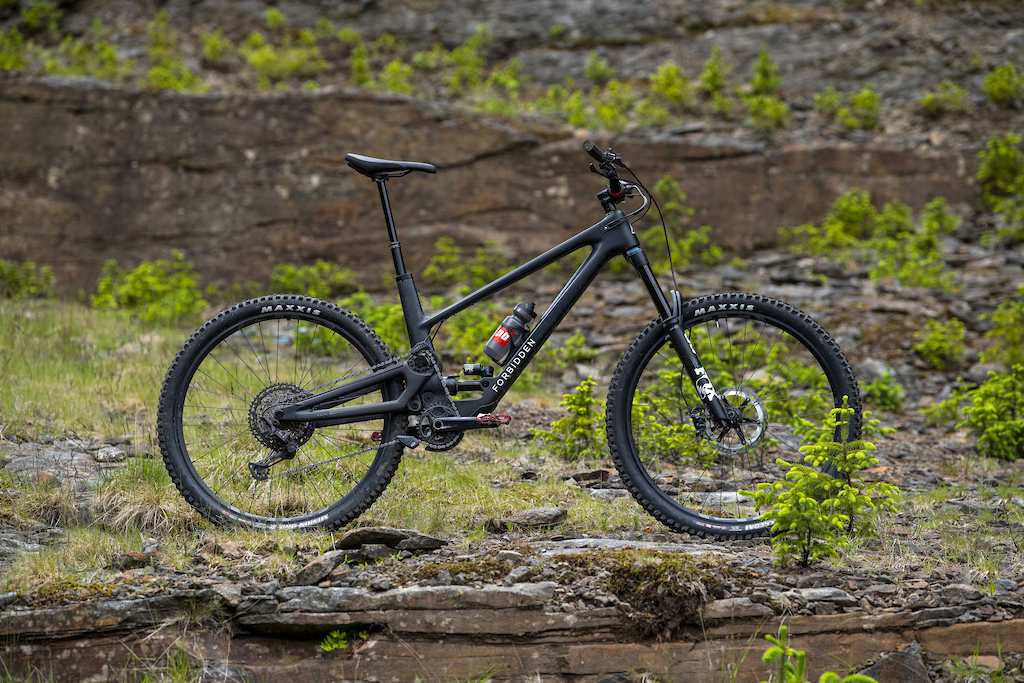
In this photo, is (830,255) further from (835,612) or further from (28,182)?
(28,182)

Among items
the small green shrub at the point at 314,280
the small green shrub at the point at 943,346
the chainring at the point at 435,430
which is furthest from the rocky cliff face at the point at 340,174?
the chainring at the point at 435,430

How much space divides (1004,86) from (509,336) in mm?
8586

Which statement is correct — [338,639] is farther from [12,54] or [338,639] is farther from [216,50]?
[216,50]

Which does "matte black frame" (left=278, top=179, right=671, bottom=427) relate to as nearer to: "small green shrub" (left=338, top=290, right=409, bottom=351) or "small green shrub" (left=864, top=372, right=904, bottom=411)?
"small green shrub" (left=338, top=290, right=409, bottom=351)

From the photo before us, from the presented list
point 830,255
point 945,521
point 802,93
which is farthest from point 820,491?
point 802,93

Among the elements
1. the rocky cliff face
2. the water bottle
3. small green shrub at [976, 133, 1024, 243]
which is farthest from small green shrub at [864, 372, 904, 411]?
the water bottle

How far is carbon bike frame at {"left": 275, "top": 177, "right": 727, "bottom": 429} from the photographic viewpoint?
3402 mm

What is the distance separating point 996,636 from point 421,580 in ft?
7.25

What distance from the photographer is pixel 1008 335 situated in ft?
20.7

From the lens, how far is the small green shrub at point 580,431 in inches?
183

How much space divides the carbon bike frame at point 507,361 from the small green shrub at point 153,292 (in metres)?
4.82

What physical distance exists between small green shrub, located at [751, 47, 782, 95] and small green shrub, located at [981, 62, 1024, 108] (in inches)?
95.1

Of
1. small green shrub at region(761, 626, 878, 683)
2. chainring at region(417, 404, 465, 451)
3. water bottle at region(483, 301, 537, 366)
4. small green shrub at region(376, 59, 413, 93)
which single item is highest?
small green shrub at region(376, 59, 413, 93)

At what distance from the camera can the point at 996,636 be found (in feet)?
9.51
